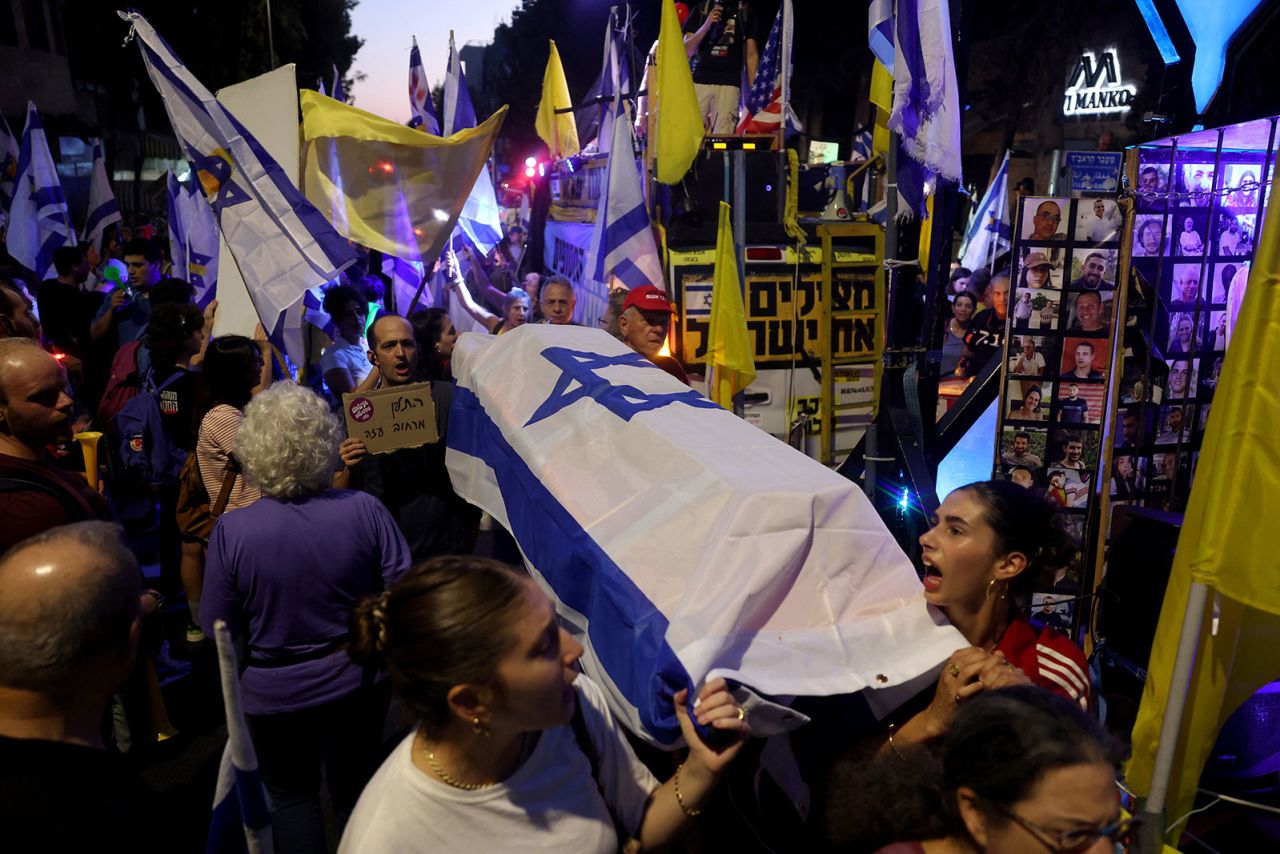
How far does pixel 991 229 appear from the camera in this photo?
37.3 ft

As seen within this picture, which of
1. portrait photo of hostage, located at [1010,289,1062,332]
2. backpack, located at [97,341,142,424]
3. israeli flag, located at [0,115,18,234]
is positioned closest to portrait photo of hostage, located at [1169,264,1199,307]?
portrait photo of hostage, located at [1010,289,1062,332]

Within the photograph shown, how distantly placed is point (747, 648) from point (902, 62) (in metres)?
3.42

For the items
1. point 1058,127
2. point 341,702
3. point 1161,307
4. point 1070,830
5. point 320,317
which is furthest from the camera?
point 1058,127

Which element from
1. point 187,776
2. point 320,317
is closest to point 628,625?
point 187,776

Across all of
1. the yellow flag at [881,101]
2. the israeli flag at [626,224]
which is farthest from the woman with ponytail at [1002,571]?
the israeli flag at [626,224]

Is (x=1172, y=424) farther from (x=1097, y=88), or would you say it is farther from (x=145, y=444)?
(x=1097, y=88)

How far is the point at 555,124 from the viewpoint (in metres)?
14.4

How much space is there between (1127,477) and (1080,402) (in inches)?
18.5

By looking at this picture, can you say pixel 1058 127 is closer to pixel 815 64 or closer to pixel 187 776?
pixel 815 64

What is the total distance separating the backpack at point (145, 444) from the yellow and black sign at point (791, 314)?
375 cm

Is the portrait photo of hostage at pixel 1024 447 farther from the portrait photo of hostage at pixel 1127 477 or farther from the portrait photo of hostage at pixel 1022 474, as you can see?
the portrait photo of hostage at pixel 1127 477

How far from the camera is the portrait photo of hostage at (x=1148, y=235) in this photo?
4457 mm

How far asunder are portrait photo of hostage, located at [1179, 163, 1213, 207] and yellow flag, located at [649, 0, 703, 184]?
377 cm

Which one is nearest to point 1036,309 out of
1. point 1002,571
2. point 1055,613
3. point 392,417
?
point 1055,613
